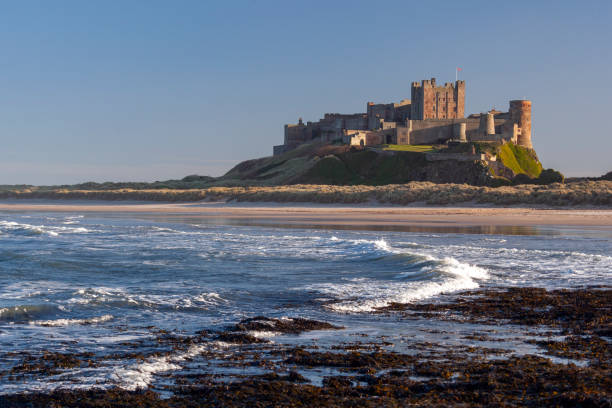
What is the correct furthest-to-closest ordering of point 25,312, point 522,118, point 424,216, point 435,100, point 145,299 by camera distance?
1. point 435,100
2. point 522,118
3. point 424,216
4. point 145,299
5. point 25,312

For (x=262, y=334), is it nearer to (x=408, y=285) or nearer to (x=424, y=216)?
(x=408, y=285)

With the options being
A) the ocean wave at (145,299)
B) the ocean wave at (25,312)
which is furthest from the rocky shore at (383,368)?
the ocean wave at (25,312)

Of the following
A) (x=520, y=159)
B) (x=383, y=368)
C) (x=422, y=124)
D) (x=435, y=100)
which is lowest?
(x=383, y=368)

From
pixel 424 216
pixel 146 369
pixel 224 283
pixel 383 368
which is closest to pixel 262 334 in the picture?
pixel 146 369

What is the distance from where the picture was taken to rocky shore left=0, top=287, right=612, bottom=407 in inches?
221

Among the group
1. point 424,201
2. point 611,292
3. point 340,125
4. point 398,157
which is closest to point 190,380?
point 611,292

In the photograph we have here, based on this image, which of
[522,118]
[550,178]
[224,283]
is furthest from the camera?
[522,118]

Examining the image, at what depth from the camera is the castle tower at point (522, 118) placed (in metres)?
75.2

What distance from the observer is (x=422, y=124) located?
76.2 m

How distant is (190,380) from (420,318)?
3.99 meters

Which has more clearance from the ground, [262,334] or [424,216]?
[424,216]

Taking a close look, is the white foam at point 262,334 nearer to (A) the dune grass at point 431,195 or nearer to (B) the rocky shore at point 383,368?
(B) the rocky shore at point 383,368

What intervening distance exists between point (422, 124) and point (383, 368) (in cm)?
7161

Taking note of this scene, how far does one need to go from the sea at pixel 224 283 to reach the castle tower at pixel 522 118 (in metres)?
54.3
